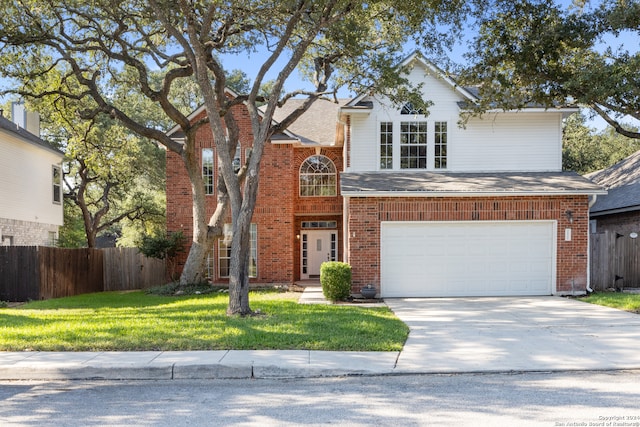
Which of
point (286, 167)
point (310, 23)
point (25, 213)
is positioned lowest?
point (25, 213)

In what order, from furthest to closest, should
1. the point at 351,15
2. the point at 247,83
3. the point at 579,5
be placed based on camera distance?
1. the point at 247,83
2. the point at 579,5
3. the point at 351,15

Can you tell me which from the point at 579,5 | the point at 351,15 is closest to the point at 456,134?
the point at 579,5

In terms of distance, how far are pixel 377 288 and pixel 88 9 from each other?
38.8ft

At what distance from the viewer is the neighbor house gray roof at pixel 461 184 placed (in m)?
15.2

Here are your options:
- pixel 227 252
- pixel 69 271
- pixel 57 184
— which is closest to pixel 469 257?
pixel 227 252

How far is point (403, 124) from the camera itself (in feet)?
57.2

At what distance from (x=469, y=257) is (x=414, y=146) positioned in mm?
4053

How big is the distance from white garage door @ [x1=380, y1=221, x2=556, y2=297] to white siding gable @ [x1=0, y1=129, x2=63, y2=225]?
14453mm

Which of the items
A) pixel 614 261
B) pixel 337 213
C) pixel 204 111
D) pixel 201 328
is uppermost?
pixel 204 111

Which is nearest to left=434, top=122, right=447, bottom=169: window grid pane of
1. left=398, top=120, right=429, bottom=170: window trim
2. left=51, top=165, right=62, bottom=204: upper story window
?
left=398, top=120, right=429, bottom=170: window trim

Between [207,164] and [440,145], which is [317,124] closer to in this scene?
[207,164]

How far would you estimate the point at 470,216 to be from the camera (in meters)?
Result: 15.5

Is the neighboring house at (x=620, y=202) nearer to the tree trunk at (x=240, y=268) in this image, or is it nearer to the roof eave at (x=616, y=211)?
the roof eave at (x=616, y=211)

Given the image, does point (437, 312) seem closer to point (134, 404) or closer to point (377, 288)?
point (377, 288)
